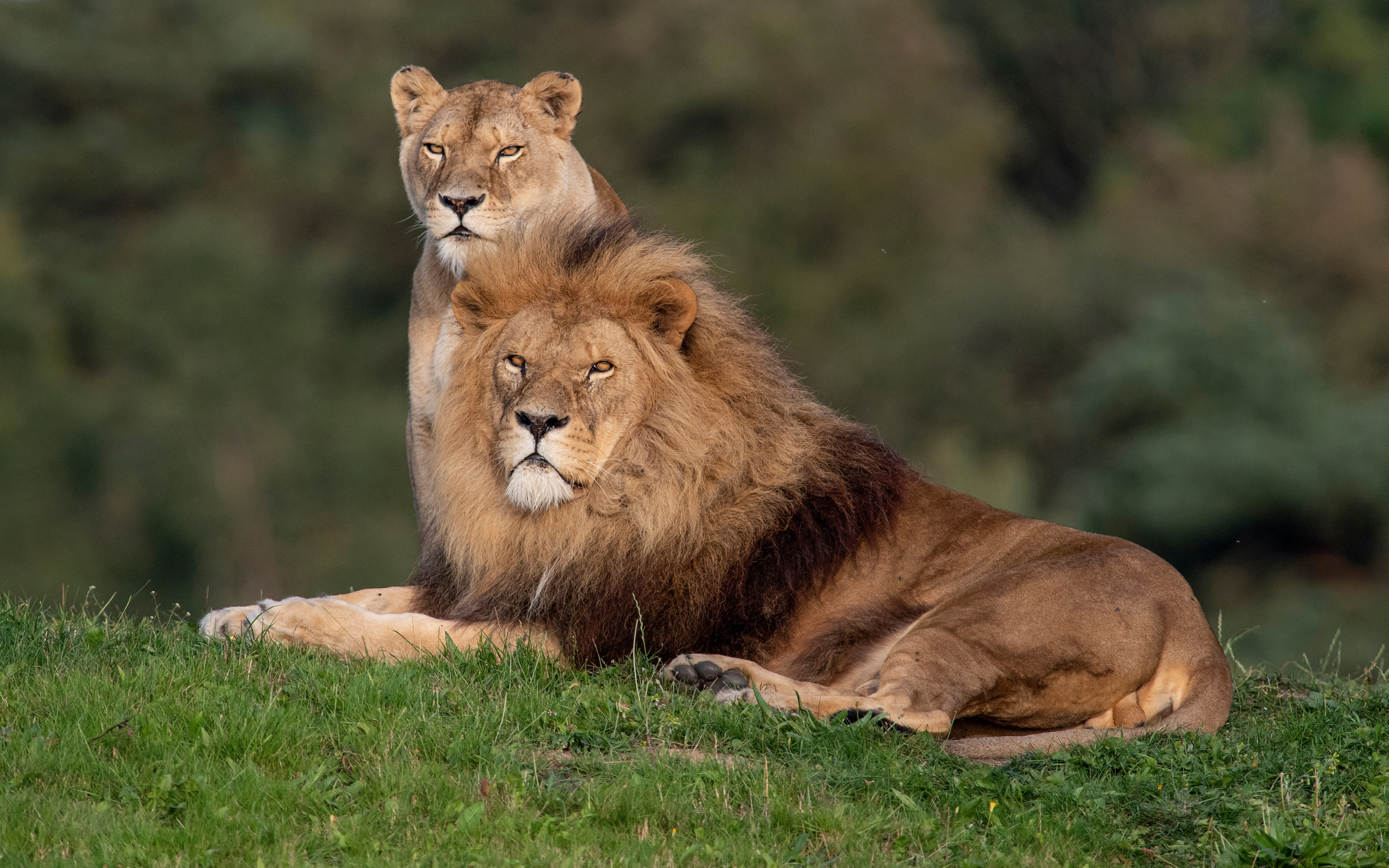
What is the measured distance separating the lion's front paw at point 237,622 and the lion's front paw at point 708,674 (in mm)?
1325

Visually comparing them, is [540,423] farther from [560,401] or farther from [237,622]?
[237,622]

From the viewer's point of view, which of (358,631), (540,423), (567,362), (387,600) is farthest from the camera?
(387,600)

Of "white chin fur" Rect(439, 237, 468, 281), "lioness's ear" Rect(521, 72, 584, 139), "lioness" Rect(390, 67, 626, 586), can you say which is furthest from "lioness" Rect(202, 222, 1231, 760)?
"lioness's ear" Rect(521, 72, 584, 139)

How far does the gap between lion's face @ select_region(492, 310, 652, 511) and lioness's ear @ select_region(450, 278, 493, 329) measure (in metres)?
0.17

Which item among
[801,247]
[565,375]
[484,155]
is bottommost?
[801,247]

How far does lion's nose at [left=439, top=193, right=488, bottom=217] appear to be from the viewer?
23.6 feet

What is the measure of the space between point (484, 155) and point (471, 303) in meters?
1.77

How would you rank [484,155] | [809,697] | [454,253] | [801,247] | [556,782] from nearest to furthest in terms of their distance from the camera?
[556,782], [809,697], [454,253], [484,155], [801,247]

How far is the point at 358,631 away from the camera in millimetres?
5680

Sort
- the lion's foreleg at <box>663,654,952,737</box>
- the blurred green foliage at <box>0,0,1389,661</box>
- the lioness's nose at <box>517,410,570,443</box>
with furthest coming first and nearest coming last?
the blurred green foliage at <box>0,0,1389,661</box> → the lioness's nose at <box>517,410,570,443</box> → the lion's foreleg at <box>663,654,952,737</box>

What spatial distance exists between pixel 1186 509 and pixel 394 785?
27631 mm

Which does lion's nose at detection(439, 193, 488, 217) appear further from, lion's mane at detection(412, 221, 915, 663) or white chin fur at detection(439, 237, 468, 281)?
lion's mane at detection(412, 221, 915, 663)

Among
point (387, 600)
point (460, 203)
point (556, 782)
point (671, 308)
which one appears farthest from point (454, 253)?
point (556, 782)

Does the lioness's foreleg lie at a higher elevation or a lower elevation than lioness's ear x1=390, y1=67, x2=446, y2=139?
lower
